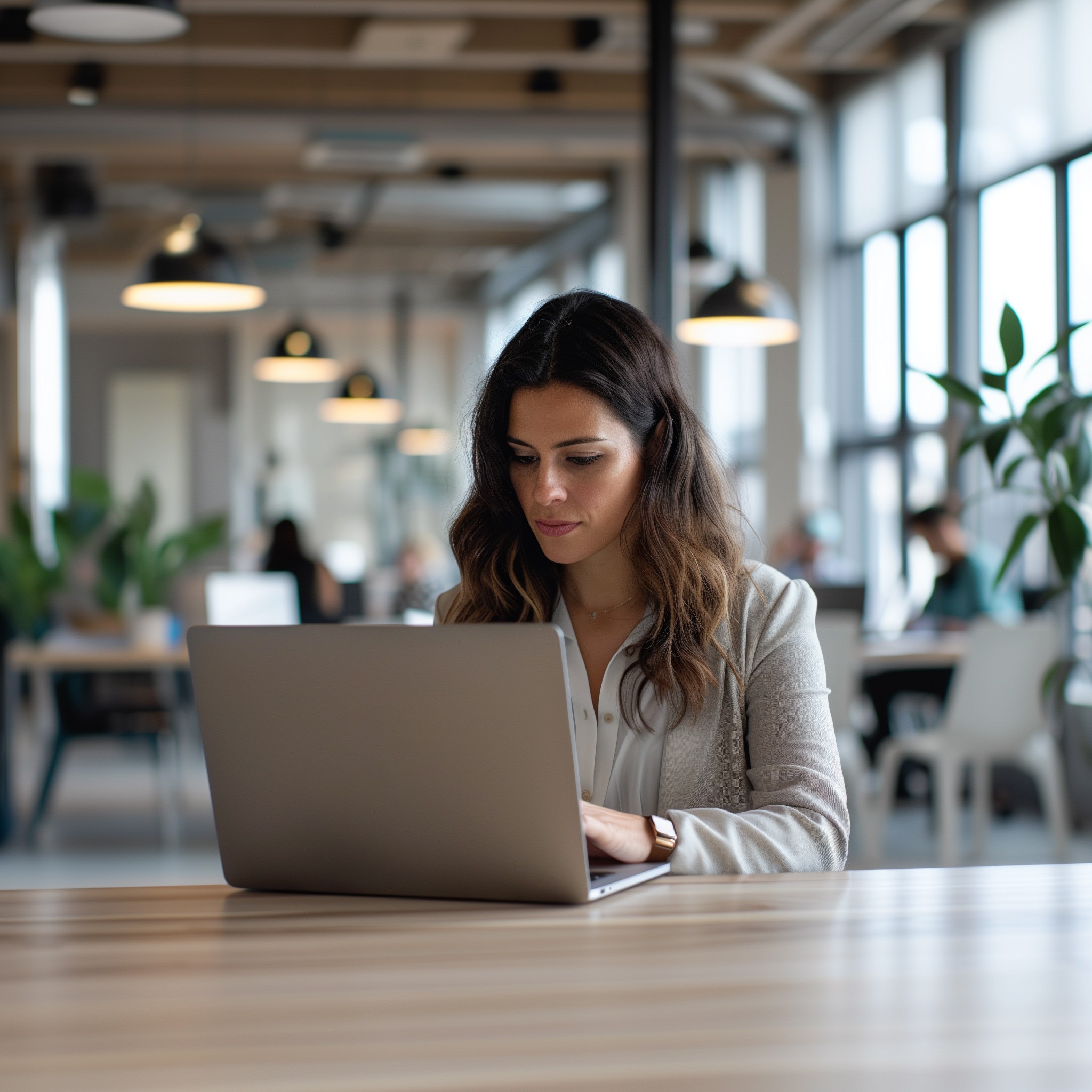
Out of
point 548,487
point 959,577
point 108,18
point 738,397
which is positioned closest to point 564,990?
point 548,487

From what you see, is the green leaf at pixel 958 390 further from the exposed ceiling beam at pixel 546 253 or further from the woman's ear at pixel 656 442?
the exposed ceiling beam at pixel 546 253

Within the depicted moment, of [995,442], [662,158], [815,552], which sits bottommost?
[815,552]

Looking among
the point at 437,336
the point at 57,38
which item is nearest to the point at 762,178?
the point at 57,38

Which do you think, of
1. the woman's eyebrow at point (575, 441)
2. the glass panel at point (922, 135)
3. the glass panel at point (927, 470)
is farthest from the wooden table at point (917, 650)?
the woman's eyebrow at point (575, 441)

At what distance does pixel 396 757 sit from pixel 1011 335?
→ 7.46 feet

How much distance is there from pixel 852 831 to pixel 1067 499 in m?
2.47

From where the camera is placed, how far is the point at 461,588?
6.43 feet

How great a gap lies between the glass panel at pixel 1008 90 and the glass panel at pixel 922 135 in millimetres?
235

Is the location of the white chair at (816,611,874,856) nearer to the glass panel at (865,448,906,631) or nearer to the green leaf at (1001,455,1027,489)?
the green leaf at (1001,455,1027,489)

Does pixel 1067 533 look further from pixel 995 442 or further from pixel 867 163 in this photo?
pixel 867 163

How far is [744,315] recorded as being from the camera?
5.80 meters

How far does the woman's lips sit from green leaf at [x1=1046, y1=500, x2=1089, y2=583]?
2054 mm

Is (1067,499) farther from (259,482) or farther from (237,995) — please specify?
(259,482)

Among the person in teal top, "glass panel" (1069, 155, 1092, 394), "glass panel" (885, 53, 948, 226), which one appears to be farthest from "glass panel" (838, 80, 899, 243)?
the person in teal top
